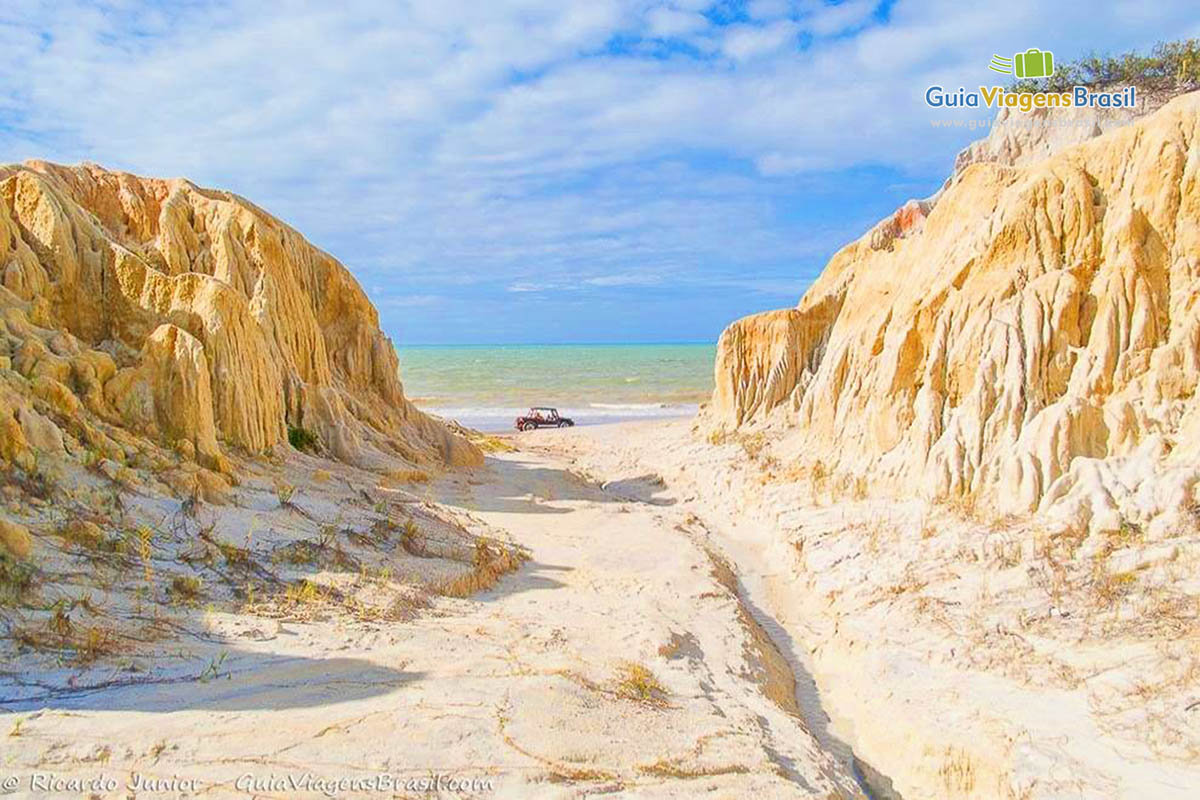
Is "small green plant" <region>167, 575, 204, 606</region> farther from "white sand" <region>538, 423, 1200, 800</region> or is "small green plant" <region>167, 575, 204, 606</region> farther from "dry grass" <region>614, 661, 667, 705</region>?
"white sand" <region>538, 423, 1200, 800</region>

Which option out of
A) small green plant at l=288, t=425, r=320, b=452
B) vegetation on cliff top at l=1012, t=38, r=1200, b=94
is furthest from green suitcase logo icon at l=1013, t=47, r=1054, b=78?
small green plant at l=288, t=425, r=320, b=452

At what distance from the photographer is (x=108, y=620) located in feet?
19.1

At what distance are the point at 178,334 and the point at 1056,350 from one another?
38.8ft

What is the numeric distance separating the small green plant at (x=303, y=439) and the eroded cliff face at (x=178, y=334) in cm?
18

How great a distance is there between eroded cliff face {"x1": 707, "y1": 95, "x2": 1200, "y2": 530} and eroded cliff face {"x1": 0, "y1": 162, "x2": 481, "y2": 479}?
9.58 meters

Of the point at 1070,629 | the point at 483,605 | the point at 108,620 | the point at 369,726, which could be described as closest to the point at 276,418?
the point at 483,605

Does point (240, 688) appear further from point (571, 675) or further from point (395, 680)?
point (571, 675)

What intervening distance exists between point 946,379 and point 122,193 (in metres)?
15.8

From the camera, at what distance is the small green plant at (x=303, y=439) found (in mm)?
14281

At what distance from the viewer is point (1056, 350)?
10.7 m

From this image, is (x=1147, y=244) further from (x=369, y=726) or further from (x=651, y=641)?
(x=369, y=726)

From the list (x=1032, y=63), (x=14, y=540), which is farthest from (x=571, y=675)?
(x=1032, y=63)

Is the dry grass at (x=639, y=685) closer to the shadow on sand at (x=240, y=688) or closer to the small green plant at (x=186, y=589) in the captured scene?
the shadow on sand at (x=240, y=688)

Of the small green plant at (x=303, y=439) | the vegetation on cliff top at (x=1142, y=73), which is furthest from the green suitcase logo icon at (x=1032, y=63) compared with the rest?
the small green plant at (x=303, y=439)
